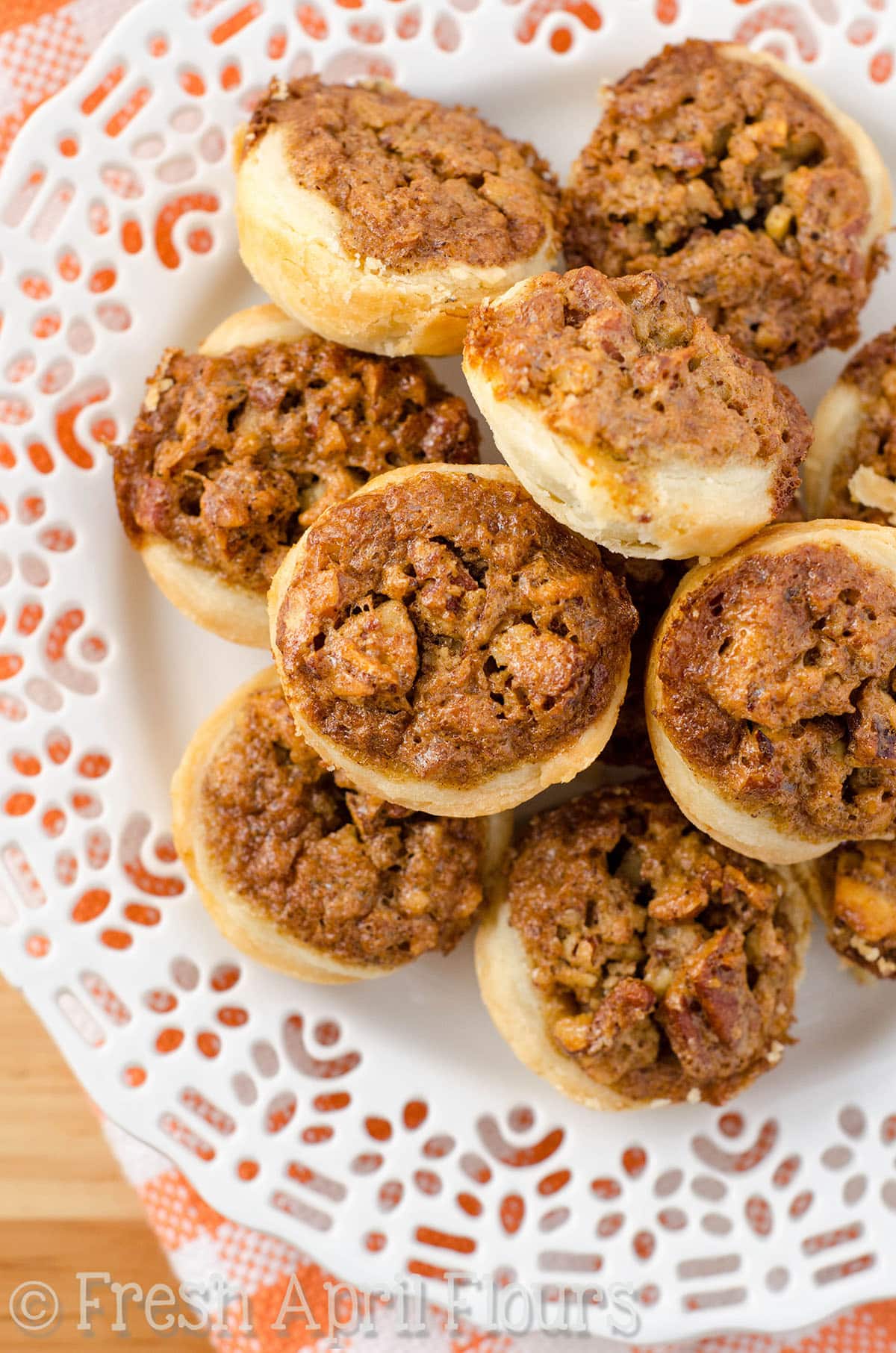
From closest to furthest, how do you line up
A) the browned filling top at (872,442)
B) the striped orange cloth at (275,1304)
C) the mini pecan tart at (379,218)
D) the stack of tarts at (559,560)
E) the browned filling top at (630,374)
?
the browned filling top at (630,374) → the stack of tarts at (559,560) → the mini pecan tart at (379,218) → the browned filling top at (872,442) → the striped orange cloth at (275,1304)

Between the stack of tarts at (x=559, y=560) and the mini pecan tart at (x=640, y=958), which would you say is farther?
the mini pecan tart at (x=640, y=958)

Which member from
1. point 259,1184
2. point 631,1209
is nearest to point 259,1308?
point 259,1184

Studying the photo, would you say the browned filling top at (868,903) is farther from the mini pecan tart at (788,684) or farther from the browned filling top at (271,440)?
the browned filling top at (271,440)

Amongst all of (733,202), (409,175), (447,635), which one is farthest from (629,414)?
(733,202)

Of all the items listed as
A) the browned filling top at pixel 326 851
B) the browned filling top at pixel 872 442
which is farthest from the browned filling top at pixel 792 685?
the browned filling top at pixel 326 851

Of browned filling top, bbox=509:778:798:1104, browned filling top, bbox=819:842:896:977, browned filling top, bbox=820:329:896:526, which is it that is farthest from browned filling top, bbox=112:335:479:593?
browned filling top, bbox=819:842:896:977

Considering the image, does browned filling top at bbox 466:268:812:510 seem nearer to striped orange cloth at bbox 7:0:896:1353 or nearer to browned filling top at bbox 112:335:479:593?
browned filling top at bbox 112:335:479:593
